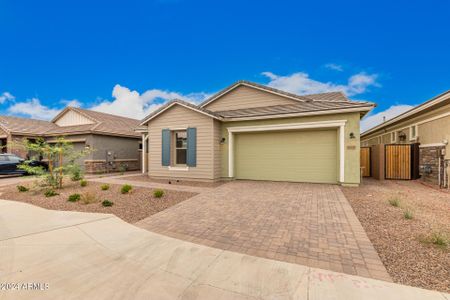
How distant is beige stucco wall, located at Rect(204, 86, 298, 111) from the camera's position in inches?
462

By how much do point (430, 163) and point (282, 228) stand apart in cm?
1033

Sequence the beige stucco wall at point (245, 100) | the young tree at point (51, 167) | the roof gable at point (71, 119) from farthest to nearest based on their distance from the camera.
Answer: the roof gable at point (71, 119) < the beige stucco wall at point (245, 100) < the young tree at point (51, 167)

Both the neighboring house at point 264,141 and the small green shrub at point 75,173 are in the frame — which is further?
the small green shrub at point 75,173

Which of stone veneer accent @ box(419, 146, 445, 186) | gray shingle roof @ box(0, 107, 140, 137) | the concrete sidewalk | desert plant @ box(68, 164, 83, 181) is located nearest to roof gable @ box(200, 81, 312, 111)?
stone veneer accent @ box(419, 146, 445, 186)

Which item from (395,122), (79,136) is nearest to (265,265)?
(395,122)

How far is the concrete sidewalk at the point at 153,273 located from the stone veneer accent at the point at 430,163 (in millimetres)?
9956

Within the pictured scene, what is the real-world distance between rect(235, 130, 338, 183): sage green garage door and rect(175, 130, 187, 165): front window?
2.90 metres

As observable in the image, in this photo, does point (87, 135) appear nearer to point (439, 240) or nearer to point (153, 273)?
point (153, 273)

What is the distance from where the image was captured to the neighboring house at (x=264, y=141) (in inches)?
336

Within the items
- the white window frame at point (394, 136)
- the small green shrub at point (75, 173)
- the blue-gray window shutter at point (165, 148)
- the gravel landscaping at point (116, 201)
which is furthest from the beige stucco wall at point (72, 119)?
the white window frame at point (394, 136)

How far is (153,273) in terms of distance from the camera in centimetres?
261

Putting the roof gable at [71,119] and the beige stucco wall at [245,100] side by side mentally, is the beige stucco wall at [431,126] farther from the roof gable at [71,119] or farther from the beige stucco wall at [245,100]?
the roof gable at [71,119]

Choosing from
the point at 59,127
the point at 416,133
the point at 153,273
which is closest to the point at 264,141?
the point at 153,273

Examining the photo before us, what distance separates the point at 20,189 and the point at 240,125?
389 inches
